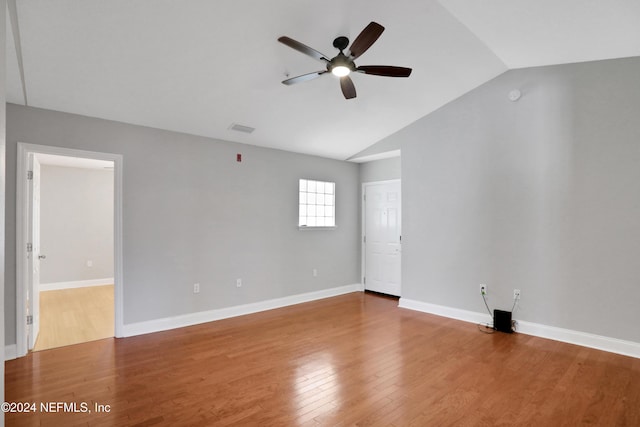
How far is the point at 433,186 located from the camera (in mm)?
4863

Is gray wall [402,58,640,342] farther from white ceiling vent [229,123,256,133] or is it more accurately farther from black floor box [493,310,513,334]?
white ceiling vent [229,123,256,133]

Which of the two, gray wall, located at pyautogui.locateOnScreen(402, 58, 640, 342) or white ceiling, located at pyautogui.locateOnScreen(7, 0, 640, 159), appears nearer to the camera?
white ceiling, located at pyautogui.locateOnScreen(7, 0, 640, 159)

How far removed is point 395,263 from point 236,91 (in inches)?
157

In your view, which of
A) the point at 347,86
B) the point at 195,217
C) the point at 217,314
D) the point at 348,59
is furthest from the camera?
the point at 217,314

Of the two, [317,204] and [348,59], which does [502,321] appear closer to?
[317,204]

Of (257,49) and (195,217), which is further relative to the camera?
(195,217)

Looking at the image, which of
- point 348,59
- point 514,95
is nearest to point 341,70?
point 348,59

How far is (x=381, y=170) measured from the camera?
6.12 meters

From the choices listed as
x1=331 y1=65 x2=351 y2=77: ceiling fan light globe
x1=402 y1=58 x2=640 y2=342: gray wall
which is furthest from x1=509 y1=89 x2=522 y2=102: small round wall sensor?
x1=331 y1=65 x2=351 y2=77: ceiling fan light globe

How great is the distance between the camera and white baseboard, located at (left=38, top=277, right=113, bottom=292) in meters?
6.41

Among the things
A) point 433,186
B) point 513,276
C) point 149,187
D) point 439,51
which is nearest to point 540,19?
point 439,51

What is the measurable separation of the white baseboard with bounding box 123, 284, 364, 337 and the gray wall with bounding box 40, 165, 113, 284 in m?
4.01

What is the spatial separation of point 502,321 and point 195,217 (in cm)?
426

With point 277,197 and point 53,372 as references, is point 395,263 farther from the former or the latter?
point 53,372
